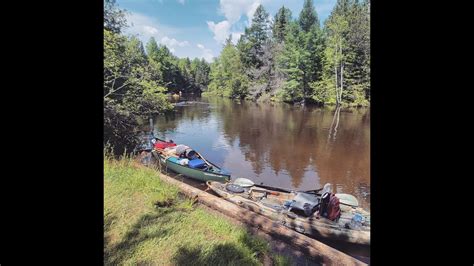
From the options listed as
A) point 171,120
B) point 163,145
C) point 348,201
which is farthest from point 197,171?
point 171,120

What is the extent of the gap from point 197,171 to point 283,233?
16.7 feet

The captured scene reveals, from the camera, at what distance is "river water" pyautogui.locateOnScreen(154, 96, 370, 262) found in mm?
10141

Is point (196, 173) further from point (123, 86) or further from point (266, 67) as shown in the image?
point (266, 67)

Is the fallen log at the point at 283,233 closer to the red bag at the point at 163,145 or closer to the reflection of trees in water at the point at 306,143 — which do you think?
the reflection of trees in water at the point at 306,143

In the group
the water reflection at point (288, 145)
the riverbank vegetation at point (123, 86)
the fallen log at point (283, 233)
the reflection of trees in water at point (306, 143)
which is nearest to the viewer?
the fallen log at point (283, 233)

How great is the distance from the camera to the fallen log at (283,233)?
4.19 m

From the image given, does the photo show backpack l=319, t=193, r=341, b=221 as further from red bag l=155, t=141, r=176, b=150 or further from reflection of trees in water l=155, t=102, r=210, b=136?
reflection of trees in water l=155, t=102, r=210, b=136

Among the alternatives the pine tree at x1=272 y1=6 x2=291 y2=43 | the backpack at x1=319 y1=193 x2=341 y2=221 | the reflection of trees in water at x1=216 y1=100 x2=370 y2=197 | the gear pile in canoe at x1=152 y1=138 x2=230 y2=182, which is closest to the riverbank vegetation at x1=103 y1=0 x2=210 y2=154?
the gear pile in canoe at x1=152 y1=138 x2=230 y2=182

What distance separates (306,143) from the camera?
14.9 m

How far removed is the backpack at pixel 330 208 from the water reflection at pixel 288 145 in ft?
6.62

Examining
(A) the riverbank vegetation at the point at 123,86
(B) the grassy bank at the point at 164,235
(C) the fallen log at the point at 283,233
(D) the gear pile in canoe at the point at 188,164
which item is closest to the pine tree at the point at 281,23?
(A) the riverbank vegetation at the point at 123,86
